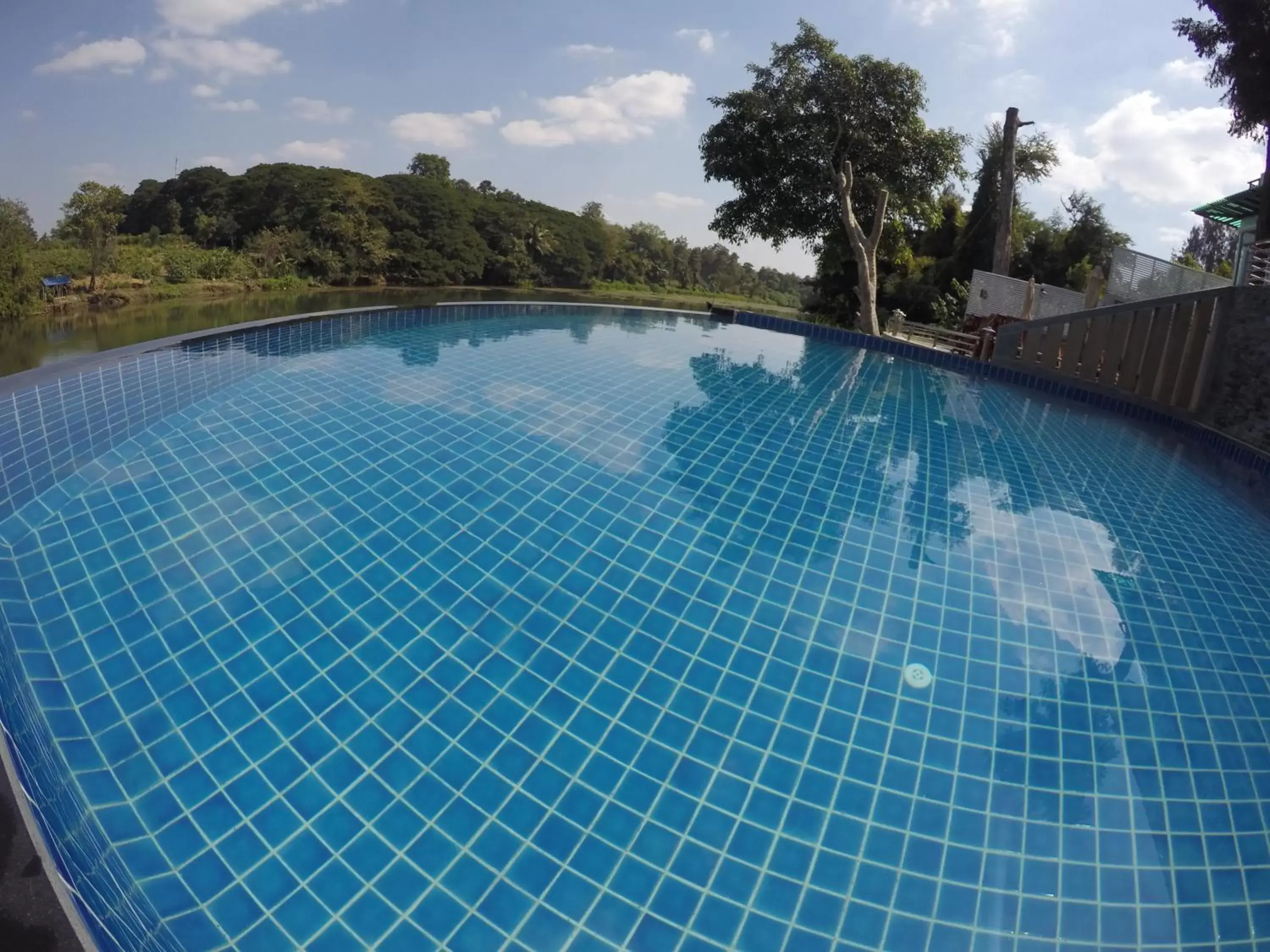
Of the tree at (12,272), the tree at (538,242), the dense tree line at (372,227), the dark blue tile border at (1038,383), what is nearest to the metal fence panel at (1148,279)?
the dark blue tile border at (1038,383)

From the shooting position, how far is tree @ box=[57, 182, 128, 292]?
1000 inches

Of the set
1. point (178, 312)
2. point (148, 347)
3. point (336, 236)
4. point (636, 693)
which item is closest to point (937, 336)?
point (148, 347)

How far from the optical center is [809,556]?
4164 mm

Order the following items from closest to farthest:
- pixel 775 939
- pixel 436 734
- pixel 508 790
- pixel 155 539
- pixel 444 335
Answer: pixel 775 939 → pixel 508 790 → pixel 436 734 → pixel 155 539 → pixel 444 335

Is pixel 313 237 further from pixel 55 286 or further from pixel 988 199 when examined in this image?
pixel 988 199

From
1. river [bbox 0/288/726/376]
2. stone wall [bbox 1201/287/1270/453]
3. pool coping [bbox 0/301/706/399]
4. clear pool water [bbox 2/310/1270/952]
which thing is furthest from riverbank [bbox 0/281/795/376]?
stone wall [bbox 1201/287/1270/453]

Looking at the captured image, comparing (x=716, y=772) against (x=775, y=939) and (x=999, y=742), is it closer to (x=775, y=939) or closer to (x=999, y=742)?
(x=775, y=939)

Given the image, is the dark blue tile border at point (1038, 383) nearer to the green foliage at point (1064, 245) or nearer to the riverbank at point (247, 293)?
the riverbank at point (247, 293)

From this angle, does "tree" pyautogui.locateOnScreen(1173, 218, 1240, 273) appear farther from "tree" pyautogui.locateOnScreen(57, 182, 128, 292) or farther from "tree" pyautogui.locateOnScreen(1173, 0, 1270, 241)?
"tree" pyautogui.locateOnScreen(57, 182, 128, 292)

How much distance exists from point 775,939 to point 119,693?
2898 mm


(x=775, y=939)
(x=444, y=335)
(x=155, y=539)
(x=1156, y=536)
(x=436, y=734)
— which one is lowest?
(x=775, y=939)

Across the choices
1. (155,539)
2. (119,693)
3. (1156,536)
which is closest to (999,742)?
(1156,536)

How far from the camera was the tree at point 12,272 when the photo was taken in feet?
68.1

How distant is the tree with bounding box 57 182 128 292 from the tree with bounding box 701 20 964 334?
2291 cm
